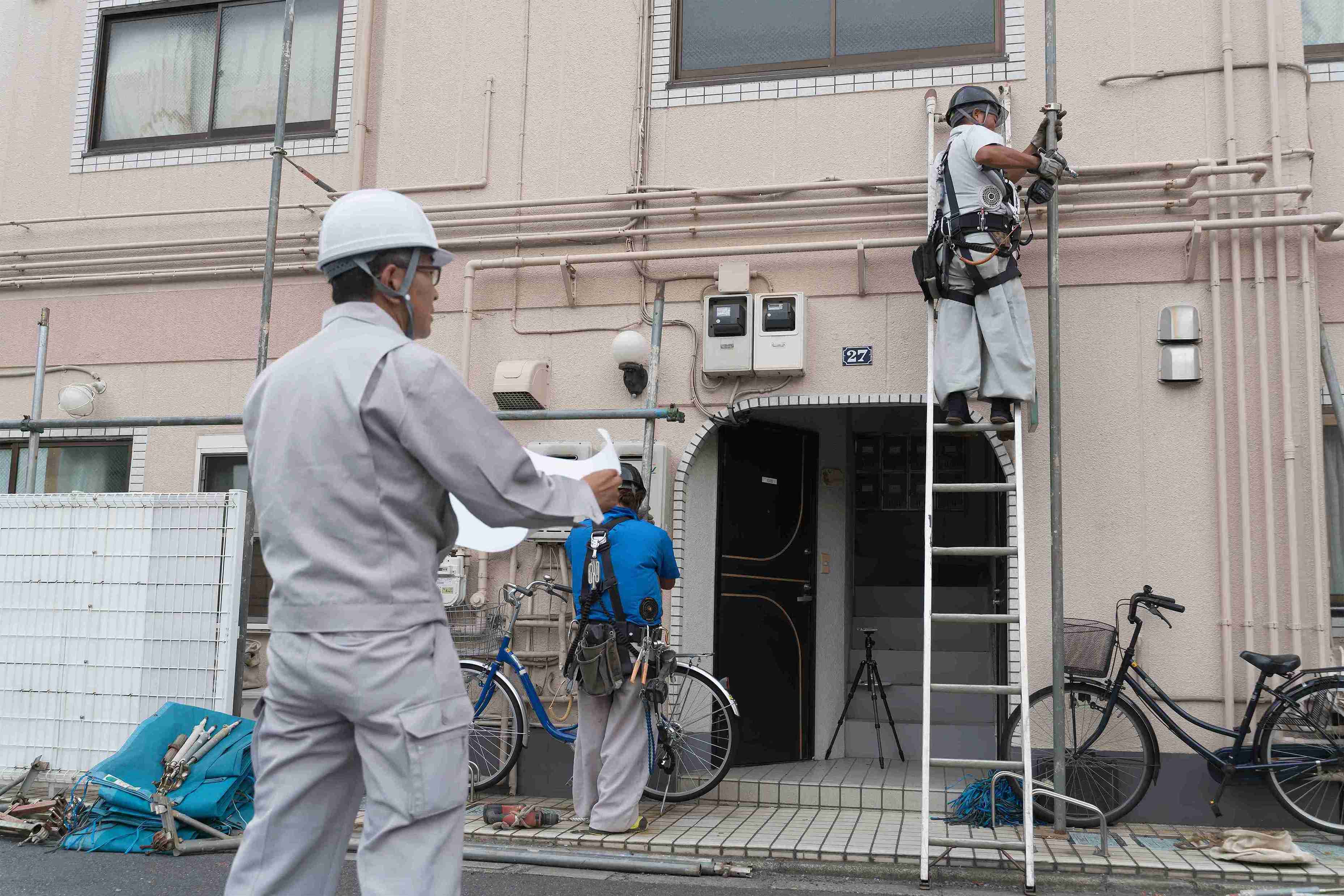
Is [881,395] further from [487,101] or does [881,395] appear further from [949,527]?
[487,101]

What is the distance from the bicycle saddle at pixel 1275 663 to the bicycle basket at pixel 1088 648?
646mm

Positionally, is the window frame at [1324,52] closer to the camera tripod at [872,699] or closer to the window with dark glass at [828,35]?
the window with dark glass at [828,35]

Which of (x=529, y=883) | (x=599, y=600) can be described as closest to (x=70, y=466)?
(x=599, y=600)

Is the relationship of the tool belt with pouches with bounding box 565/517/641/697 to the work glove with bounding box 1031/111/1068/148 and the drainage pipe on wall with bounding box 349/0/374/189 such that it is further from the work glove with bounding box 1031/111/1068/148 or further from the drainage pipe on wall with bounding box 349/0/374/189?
the drainage pipe on wall with bounding box 349/0/374/189

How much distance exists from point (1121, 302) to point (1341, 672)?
2.29 meters

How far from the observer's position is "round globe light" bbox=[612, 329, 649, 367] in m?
7.25

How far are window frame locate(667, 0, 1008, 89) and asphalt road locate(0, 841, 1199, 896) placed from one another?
4.77 meters

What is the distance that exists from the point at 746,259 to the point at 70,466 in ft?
17.3

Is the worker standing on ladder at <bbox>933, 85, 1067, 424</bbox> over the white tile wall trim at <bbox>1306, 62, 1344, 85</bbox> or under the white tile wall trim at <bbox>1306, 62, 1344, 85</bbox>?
under

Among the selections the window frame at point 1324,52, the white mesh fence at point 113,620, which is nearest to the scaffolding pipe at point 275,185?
the white mesh fence at point 113,620

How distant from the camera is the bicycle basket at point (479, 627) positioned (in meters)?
7.25

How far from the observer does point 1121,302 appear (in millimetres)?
6867

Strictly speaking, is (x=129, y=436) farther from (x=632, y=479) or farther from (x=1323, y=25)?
(x=1323, y=25)

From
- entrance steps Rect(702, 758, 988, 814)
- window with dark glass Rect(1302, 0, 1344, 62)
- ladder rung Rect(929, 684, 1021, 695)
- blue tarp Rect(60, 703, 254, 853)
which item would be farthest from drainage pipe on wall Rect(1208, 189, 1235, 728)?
blue tarp Rect(60, 703, 254, 853)
